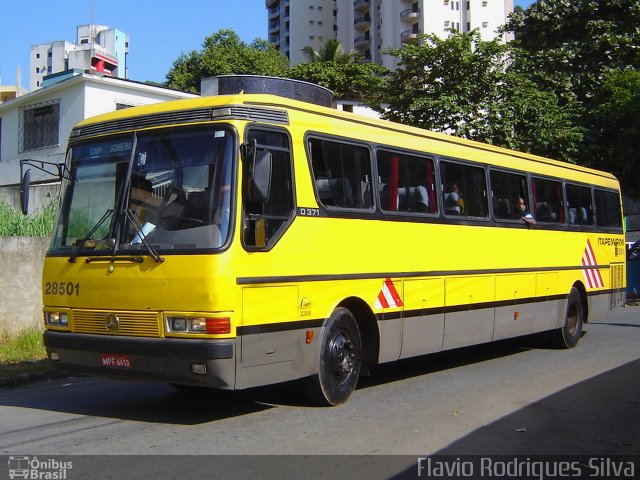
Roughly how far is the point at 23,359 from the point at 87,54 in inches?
1325

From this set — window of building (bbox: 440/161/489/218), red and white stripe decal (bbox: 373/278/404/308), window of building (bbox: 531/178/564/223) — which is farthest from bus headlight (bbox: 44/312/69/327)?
window of building (bbox: 531/178/564/223)

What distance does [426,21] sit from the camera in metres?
68.6

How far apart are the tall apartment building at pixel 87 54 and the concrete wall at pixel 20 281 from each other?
1346 centimetres

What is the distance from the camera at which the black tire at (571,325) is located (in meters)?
12.6

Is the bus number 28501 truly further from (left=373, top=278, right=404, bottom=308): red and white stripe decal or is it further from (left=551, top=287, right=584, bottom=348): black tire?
(left=551, top=287, right=584, bottom=348): black tire

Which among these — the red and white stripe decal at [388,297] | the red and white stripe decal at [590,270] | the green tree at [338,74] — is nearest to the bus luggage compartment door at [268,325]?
the red and white stripe decal at [388,297]

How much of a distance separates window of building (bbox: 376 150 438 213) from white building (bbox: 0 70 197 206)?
15.8 metres

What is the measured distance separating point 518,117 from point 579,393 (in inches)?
567

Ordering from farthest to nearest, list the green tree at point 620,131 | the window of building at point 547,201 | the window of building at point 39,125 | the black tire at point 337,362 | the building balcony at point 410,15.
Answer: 1. the building balcony at point 410,15
2. the window of building at point 39,125
3. the green tree at point 620,131
4. the window of building at point 547,201
5. the black tire at point 337,362

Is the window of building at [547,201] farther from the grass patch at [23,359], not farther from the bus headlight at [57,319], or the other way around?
the grass patch at [23,359]

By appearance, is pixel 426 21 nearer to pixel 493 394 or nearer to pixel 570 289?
pixel 570 289

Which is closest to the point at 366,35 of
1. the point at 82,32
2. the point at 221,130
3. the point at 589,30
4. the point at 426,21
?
the point at 426,21

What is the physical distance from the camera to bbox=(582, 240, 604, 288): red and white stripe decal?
13406 mm

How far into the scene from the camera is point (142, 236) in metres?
6.73
